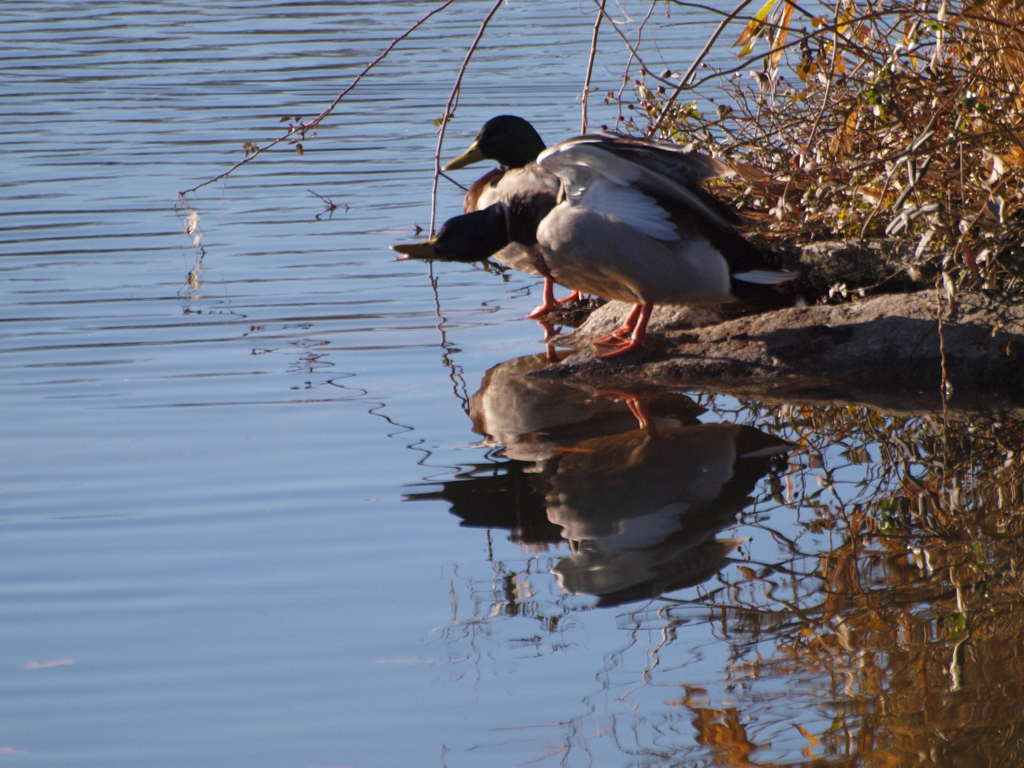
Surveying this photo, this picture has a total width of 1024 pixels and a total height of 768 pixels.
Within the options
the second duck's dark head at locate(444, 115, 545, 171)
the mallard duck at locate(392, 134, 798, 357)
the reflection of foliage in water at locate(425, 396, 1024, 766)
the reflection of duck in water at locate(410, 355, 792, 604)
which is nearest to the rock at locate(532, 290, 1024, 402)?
the mallard duck at locate(392, 134, 798, 357)

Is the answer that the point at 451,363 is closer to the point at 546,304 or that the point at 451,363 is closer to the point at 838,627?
the point at 546,304

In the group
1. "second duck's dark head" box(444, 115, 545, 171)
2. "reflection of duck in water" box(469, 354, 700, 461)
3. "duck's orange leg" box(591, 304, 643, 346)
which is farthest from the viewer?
"second duck's dark head" box(444, 115, 545, 171)

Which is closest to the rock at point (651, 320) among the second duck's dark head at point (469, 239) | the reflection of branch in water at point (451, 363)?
the reflection of branch in water at point (451, 363)

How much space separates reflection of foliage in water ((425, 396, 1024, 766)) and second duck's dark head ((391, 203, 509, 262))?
155cm

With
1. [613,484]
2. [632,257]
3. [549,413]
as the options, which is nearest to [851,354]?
[632,257]

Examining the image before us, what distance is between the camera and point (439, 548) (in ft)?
9.60

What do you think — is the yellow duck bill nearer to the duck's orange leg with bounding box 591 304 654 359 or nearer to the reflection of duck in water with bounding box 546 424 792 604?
the duck's orange leg with bounding box 591 304 654 359

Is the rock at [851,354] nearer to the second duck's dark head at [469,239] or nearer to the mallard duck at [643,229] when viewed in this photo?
the mallard duck at [643,229]

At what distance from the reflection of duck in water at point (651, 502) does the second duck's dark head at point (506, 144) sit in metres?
1.89

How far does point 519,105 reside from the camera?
32.9 feet

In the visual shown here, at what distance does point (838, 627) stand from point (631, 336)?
2.32 meters

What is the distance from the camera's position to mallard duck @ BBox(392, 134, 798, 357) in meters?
4.16

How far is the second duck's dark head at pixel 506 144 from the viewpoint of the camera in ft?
17.1

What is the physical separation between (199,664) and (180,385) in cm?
202
